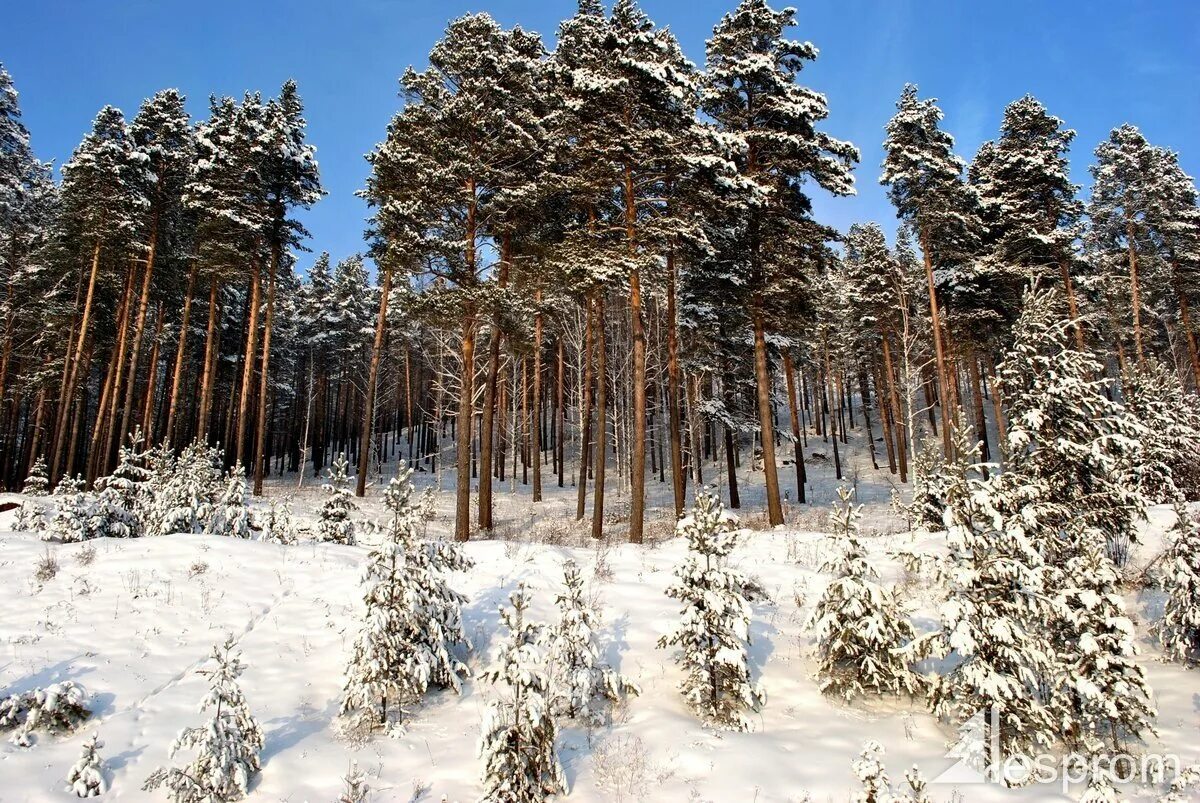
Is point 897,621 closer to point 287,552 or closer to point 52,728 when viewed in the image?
point 52,728

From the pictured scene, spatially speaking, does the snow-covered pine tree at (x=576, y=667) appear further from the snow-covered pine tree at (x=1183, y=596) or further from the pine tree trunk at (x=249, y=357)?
the pine tree trunk at (x=249, y=357)

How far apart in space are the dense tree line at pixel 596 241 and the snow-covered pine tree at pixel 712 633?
3664 millimetres

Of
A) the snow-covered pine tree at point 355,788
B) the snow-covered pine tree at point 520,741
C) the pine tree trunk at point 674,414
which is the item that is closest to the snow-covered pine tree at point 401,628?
the snow-covered pine tree at point 355,788

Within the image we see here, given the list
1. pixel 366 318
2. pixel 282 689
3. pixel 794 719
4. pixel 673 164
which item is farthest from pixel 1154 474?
pixel 366 318

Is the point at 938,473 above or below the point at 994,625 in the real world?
above

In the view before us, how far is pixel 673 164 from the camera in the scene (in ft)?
54.2

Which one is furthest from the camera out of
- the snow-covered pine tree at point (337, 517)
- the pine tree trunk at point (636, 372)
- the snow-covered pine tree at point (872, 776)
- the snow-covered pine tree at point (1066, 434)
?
Answer: the pine tree trunk at point (636, 372)

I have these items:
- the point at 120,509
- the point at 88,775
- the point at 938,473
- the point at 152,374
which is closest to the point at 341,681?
the point at 88,775

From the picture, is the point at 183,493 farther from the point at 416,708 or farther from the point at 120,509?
the point at 416,708

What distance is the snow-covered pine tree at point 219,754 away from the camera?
5227 mm

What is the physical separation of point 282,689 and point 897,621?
7805mm

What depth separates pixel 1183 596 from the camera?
7855 millimetres

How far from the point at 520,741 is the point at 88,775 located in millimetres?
3907

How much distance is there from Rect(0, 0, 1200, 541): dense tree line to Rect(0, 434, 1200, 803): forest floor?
3824mm
